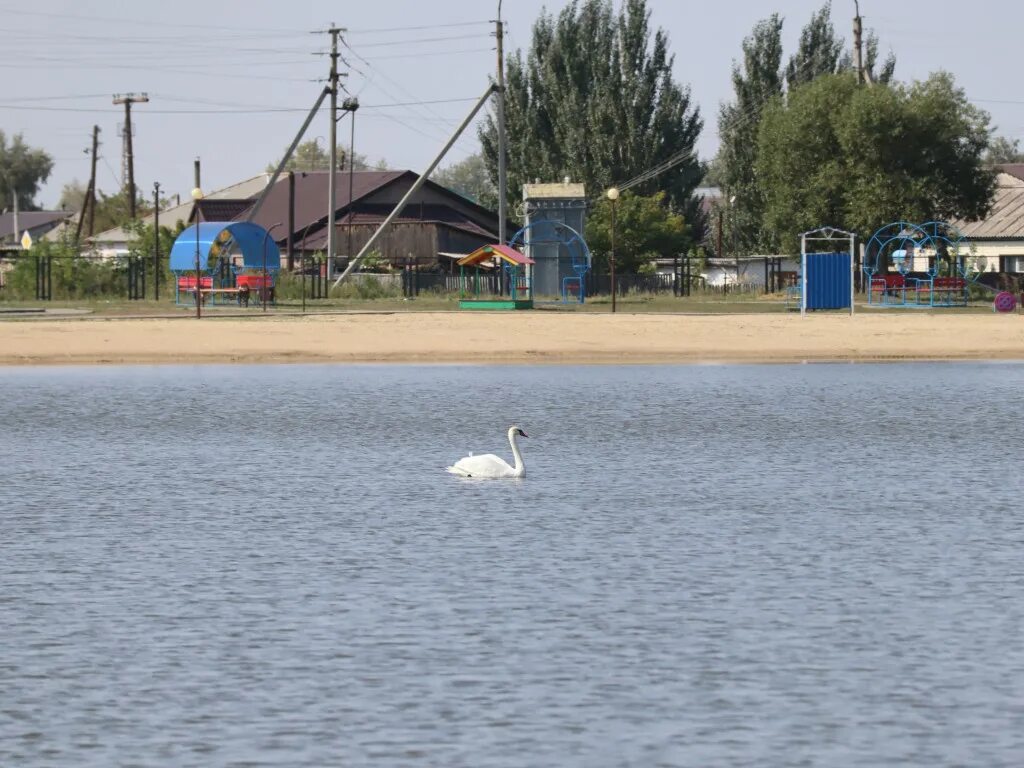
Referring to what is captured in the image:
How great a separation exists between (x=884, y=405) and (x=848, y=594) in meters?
16.0

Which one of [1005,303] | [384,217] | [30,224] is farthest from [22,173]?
[1005,303]

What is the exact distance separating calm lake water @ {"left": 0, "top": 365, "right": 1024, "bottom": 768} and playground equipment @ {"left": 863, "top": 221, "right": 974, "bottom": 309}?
117 feet

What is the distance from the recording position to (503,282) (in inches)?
2682

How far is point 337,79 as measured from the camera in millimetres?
74812

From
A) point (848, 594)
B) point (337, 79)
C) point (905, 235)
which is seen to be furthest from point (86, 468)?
point (337, 79)

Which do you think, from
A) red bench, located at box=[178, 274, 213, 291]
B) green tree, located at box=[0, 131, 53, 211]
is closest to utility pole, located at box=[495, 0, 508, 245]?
red bench, located at box=[178, 274, 213, 291]

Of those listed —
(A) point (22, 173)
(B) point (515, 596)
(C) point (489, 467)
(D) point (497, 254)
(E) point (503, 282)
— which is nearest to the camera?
(B) point (515, 596)

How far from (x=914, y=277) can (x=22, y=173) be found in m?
142

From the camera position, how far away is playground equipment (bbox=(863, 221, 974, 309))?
59.4 m

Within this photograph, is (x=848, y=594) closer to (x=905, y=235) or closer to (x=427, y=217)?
(x=905, y=235)

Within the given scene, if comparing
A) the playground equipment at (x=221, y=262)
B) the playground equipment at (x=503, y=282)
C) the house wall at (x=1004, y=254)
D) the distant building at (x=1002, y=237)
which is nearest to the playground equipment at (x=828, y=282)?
the playground equipment at (x=503, y=282)

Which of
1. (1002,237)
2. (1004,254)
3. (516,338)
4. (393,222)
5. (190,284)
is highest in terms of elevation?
(393,222)

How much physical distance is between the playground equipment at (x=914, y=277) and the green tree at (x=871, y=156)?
111cm

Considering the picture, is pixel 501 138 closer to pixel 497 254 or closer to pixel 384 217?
pixel 497 254
